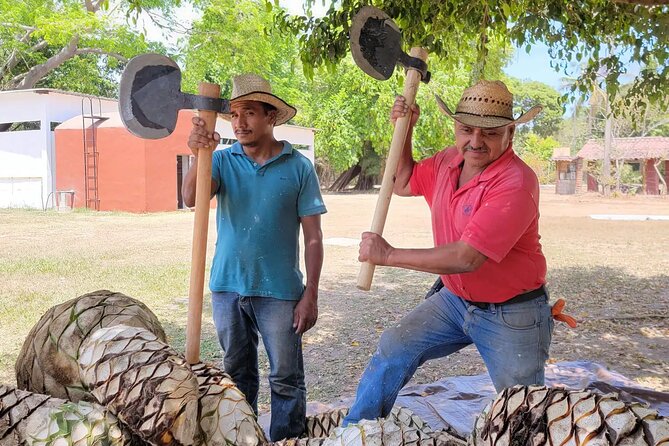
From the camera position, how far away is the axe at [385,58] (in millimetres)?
2506

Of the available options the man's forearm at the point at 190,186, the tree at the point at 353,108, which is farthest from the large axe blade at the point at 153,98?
the tree at the point at 353,108

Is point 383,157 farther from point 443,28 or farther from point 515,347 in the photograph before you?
point 515,347

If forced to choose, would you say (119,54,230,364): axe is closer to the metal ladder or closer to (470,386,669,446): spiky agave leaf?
(470,386,669,446): spiky agave leaf

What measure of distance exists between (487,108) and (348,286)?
658 cm

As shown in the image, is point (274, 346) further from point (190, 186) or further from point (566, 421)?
point (566, 421)

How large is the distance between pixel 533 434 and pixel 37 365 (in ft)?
5.00

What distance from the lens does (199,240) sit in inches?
89.5

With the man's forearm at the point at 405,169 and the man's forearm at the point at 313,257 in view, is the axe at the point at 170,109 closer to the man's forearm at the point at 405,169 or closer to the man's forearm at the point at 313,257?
the man's forearm at the point at 313,257

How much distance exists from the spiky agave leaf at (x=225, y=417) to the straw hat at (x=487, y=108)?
1.37 metres

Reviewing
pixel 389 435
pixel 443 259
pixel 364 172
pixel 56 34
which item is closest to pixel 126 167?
pixel 56 34

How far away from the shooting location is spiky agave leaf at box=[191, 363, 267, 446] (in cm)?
168

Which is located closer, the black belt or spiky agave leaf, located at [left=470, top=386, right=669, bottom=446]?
spiky agave leaf, located at [left=470, top=386, right=669, bottom=446]

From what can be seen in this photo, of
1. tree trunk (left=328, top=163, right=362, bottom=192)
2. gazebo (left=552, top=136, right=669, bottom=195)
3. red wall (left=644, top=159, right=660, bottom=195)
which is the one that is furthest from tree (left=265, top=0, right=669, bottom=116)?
tree trunk (left=328, top=163, right=362, bottom=192)

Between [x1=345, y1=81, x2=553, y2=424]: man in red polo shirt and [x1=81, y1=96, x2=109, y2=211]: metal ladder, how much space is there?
62.4ft
